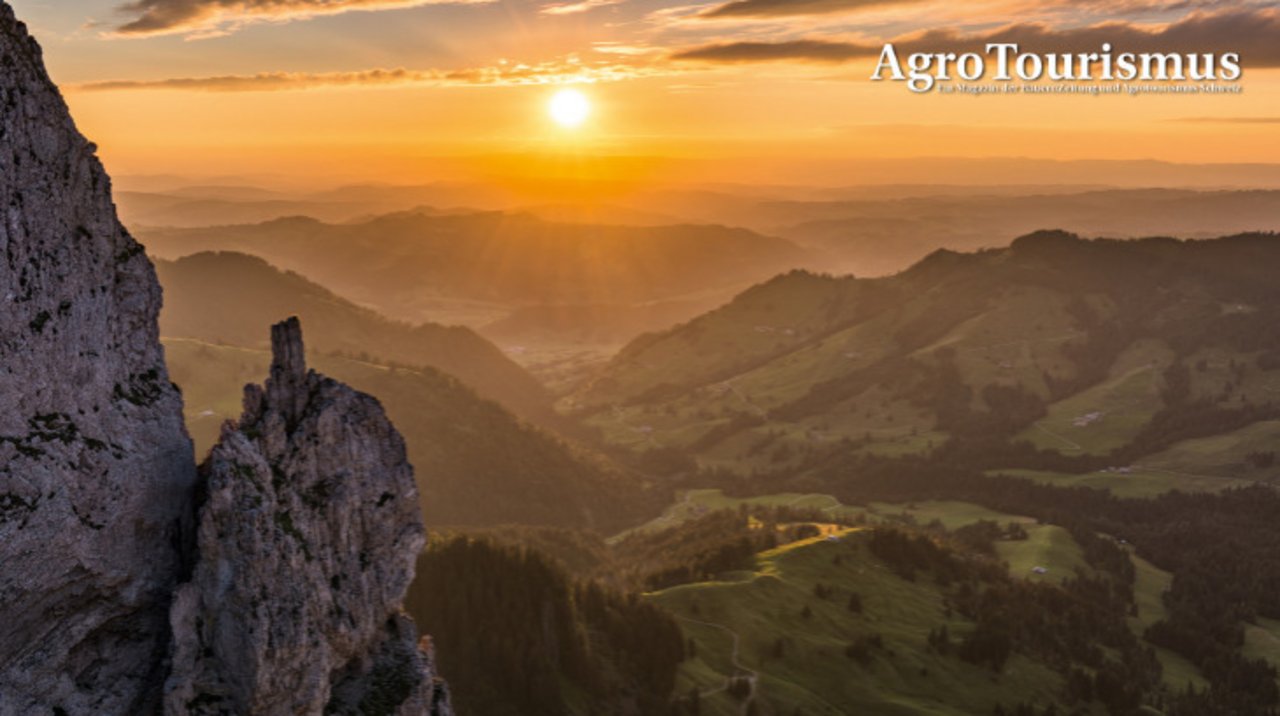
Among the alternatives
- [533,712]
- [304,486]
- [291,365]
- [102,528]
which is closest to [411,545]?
[304,486]

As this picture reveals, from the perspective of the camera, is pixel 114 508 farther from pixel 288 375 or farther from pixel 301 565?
pixel 288 375

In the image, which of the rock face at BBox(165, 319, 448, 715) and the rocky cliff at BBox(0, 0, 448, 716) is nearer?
the rocky cliff at BBox(0, 0, 448, 716)

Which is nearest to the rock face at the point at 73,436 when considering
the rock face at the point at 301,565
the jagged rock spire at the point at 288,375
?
the rock face at the point at 301,565

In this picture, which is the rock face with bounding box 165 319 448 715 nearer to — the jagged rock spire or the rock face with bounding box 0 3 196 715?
the jagged rock spire

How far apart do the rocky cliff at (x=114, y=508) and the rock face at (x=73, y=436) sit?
82 millimetres

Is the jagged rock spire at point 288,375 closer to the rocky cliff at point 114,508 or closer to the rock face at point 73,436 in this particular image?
the rocky cliff at point 114,508

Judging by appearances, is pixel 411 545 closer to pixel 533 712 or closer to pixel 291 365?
pixel 291 365

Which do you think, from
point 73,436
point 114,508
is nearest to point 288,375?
point 114,508

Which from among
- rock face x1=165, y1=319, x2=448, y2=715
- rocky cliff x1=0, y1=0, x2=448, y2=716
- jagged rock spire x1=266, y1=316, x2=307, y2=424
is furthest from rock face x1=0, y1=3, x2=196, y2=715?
jagged rock spire x1=266, y1=316, x2=307, y2=424

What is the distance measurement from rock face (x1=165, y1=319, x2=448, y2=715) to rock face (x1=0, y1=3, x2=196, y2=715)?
8.79 ft

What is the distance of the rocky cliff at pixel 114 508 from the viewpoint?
136ft

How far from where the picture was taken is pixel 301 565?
161ft

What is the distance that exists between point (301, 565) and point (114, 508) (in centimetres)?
917

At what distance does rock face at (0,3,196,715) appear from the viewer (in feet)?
134
